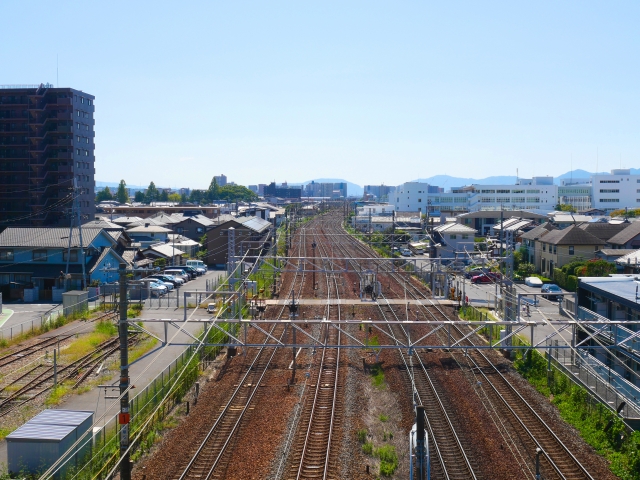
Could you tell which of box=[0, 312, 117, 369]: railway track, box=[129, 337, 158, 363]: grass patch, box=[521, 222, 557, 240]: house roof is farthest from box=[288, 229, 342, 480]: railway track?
box=[521, 222, 557, 240]: house roof

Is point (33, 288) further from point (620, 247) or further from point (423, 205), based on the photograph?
point (423, 205)

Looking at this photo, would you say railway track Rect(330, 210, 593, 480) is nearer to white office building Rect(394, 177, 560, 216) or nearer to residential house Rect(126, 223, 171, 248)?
residential house Rect(126, 223, 171, 248)

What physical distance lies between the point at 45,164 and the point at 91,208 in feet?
12.0

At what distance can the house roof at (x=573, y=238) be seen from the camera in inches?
1007

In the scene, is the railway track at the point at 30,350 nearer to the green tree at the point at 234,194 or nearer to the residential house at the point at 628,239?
the residential house at the point at 628,239

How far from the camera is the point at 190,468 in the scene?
8062mm

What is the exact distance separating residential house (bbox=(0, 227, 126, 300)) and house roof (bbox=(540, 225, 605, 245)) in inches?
729

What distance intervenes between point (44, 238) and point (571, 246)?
21316 mm

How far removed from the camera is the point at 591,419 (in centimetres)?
963

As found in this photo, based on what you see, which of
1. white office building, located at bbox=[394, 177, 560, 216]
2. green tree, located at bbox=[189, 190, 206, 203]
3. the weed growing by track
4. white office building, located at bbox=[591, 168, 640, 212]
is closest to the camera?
the weed growing by track

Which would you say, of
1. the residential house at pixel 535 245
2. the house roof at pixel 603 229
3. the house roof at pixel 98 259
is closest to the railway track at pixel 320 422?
the house roof at pixel 98 259

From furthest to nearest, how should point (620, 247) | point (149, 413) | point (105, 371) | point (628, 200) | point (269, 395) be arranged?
point (628, 200), point (620, 247), point (105, 371), point (269, 395), point (149, 413)

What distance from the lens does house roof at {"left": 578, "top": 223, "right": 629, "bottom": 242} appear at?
28.3m

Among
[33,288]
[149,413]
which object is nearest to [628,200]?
[33,288]
